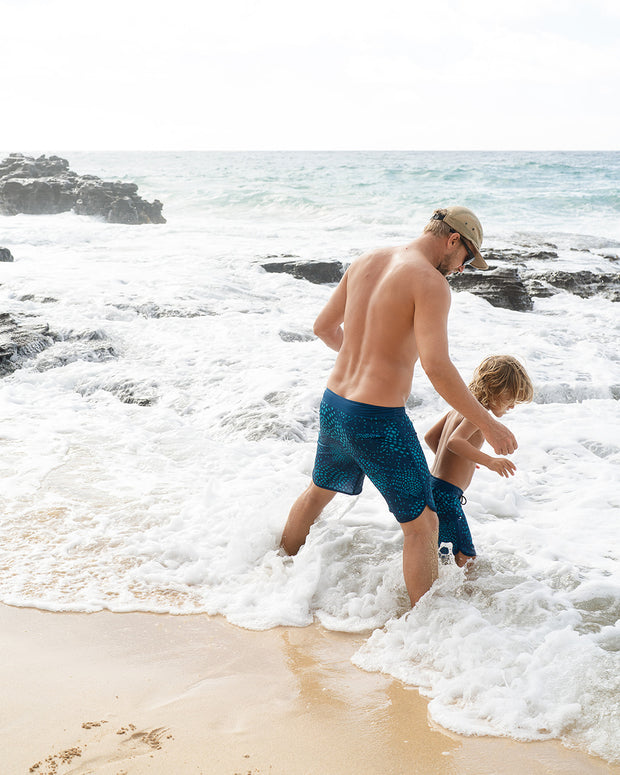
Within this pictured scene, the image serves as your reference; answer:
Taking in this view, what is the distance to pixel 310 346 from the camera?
791 cm

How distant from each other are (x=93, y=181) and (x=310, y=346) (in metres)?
23.6

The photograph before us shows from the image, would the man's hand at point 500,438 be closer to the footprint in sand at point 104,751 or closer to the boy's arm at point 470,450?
the boy's arm at point 470,450

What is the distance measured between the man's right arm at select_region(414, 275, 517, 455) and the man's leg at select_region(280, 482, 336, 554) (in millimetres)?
871

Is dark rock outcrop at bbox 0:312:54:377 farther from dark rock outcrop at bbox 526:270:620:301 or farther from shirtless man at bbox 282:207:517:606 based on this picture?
dark rock outcrop at bbox 526:270:620:301

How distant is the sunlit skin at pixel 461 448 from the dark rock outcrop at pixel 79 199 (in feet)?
79.0

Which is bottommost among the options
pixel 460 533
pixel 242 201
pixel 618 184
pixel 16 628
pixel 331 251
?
pixel 16 628

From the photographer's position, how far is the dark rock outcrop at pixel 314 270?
40.5 feet

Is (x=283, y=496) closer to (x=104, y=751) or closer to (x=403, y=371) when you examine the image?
(x=403, y=371)

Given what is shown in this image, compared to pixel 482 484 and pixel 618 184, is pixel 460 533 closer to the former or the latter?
pixel 482 484

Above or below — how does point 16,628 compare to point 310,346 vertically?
below

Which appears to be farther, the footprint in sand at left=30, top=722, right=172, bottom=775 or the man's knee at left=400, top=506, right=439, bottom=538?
the man's knee at left=400, top=506, right=439, bottom=538

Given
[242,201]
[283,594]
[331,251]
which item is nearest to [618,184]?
[242,201]

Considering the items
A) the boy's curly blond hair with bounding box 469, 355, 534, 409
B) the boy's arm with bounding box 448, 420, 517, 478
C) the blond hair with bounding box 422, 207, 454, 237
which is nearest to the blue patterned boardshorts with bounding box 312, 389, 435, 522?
the boy's arm with bounding box 448, 420, 517, 478

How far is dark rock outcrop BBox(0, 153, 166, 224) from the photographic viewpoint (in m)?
25.8
